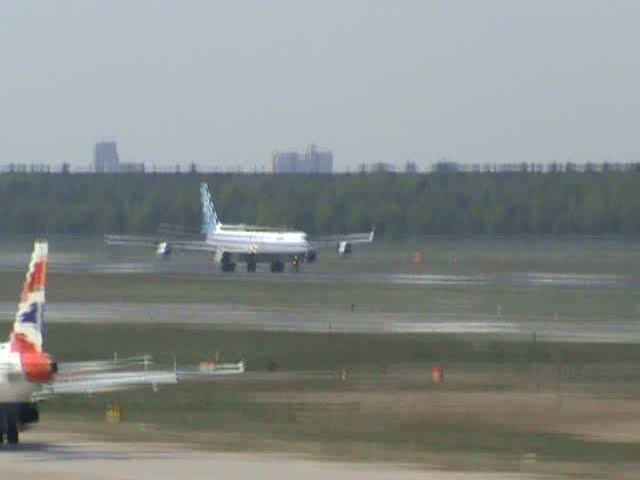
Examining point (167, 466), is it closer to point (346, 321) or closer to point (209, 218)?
point (346, 321)

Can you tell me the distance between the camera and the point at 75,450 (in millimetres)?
37750

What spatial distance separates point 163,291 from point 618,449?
56392mm

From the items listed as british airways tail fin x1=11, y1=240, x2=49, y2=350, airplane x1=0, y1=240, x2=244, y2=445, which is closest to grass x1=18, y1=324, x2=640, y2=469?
airplane x1=0, y1=240, x2=244, y2=445

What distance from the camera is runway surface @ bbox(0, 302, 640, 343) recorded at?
68.1 meters

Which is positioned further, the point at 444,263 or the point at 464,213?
the point at 464,213

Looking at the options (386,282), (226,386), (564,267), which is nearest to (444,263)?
(564,267)

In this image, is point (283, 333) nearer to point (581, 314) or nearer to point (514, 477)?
point (581, 314)

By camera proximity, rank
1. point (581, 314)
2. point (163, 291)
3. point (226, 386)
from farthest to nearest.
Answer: point (163, 291) < point (581, 314) < point (226, 386)

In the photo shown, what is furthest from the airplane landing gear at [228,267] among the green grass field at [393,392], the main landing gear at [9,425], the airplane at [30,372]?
the main landing gear at [9,425]

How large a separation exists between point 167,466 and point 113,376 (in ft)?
25.4

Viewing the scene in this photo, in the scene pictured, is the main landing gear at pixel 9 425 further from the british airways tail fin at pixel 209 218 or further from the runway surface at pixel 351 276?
the british airways tail fin at pixel 209 218

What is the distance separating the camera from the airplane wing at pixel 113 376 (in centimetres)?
3684

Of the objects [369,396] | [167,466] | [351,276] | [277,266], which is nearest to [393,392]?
[369,396]

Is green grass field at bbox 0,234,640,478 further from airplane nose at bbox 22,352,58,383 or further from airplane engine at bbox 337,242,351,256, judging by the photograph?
airplane engine at bbox 337,242,351,256
